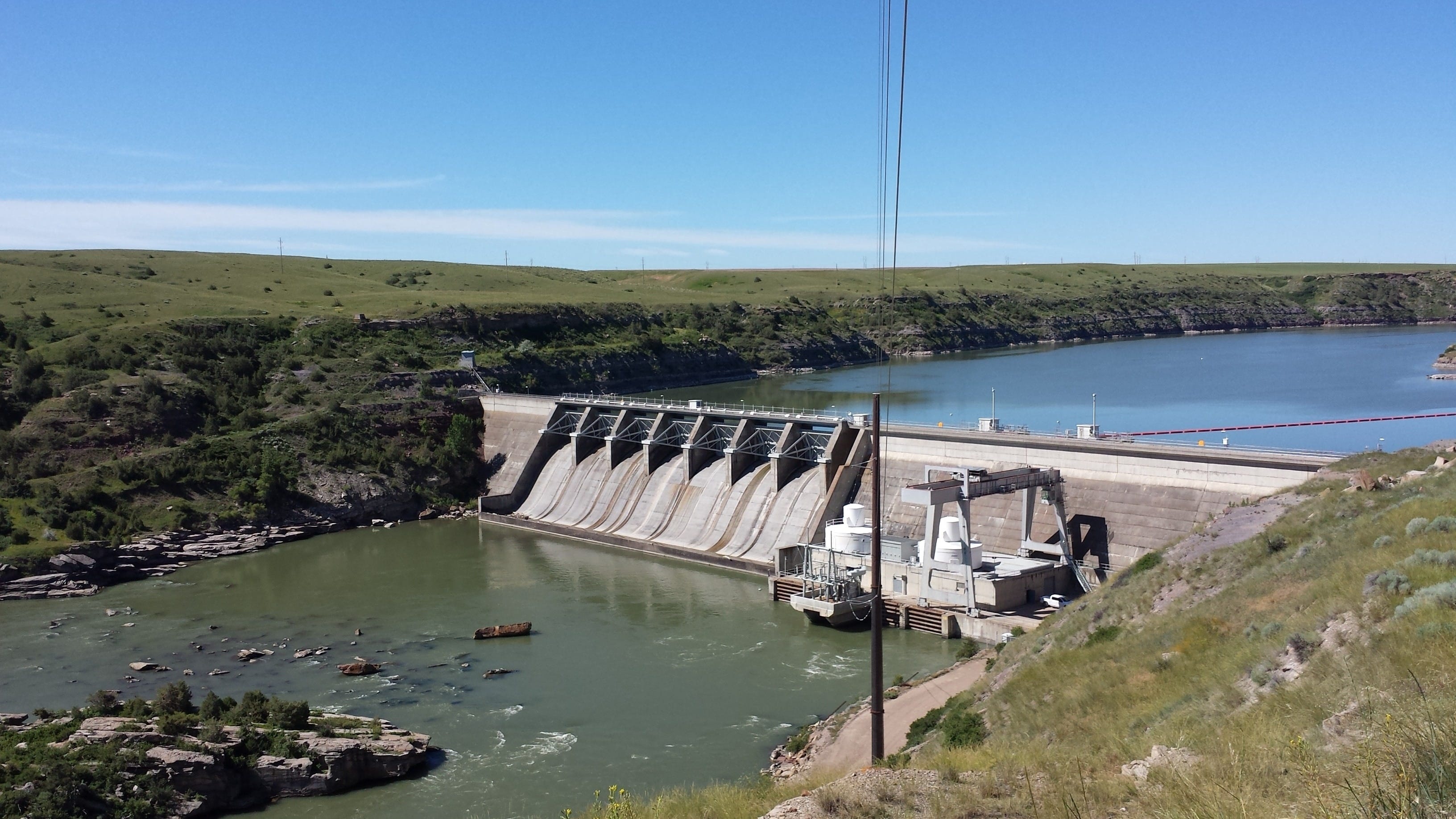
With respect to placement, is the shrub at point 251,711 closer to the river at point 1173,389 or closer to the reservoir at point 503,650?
the reservoir at point 503,650

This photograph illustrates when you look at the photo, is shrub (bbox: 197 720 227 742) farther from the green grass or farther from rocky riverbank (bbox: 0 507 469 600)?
the green grass

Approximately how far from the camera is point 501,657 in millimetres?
33281

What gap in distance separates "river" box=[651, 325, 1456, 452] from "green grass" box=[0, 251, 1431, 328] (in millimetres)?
17568

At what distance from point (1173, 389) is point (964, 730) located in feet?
232

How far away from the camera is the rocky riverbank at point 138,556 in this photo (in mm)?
42188

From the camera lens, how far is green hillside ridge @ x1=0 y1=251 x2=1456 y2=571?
5222cm

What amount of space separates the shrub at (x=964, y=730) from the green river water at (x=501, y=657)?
625 centimetres

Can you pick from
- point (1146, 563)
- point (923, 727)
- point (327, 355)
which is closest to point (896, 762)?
point (923, 727)

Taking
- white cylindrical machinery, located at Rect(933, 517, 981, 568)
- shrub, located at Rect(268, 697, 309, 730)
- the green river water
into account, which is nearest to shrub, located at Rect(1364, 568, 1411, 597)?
the green river water

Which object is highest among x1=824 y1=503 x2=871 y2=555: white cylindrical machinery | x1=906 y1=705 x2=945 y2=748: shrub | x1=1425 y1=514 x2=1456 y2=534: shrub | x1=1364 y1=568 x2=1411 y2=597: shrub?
x1=1425 y1=514 x2=1456 y2=534: shrub

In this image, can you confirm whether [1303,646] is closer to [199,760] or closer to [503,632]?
[199,760]

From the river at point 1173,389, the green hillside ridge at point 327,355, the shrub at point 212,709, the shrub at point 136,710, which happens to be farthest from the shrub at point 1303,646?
the green hillside ridge at point 327,355

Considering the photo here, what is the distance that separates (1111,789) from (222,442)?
54380 mm

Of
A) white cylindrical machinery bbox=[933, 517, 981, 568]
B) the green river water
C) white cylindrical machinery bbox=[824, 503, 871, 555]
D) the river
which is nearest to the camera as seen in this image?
the green river water
